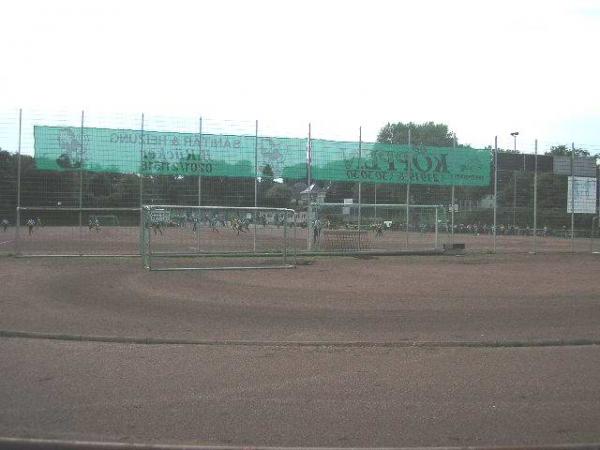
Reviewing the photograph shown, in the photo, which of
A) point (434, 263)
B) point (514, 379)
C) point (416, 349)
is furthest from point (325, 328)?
point (434, 263)

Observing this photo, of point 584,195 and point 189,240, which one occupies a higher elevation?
point 584,195

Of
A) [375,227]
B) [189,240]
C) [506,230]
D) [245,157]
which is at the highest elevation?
[245,157]

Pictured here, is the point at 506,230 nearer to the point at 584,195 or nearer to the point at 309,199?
the point at 584,195

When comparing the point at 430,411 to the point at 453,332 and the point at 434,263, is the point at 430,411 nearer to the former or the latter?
the point at 453,332

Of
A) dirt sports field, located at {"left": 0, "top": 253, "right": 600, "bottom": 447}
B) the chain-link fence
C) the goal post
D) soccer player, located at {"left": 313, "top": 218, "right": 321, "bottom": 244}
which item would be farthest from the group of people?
dirt sports field, located at {"left": 0, "top": 253, "right": 600, "bottom": 447}

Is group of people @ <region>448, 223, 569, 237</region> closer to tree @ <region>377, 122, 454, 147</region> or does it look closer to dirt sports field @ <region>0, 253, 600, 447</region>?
tree @ <region>377, 122, 454, 147</region>

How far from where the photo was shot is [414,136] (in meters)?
32.8

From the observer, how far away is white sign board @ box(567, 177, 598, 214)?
26.0 m

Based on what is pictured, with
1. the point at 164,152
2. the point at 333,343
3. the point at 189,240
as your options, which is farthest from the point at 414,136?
the point at 333,343

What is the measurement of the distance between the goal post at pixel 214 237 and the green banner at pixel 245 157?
3.53m

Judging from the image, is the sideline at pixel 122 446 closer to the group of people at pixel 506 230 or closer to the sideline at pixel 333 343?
the sideline at pixel 333 343

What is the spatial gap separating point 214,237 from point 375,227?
716 centimetres

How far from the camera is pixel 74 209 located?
1950cm

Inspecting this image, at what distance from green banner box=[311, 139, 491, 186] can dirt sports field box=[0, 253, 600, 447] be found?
32.8ft
